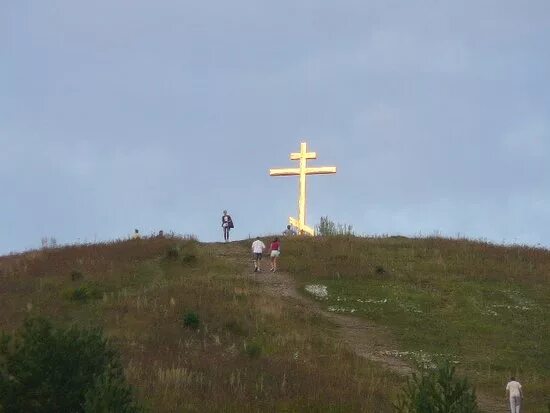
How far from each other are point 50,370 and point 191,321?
11.2m

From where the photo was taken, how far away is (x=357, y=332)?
26625 mm

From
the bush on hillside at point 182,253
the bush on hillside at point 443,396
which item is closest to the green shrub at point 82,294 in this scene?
the bush on hillside at point 182,253

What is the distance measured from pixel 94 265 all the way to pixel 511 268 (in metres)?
16.6

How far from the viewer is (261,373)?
18.7 metres

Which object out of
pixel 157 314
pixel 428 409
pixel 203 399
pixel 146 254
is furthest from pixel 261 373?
→ pixel 146 254

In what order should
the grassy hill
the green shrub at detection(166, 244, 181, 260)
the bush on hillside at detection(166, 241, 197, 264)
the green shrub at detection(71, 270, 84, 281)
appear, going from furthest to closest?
1. the green shrub at detection(166, 244, 181, 260)
2. the bush on hillside at detection(166, 241, 197, 264)
3. the green shrub at detection(71, 270, 84, 281)
4. the grassy hill

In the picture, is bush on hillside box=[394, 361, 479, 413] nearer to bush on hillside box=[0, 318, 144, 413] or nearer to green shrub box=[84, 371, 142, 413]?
green shrub box=[84, 371, 142, 413]

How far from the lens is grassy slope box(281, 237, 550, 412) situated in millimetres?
23938

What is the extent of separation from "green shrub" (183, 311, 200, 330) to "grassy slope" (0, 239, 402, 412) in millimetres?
209

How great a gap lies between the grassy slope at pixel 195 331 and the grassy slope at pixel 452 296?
267 cm

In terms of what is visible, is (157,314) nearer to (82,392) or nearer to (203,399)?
(203,399)

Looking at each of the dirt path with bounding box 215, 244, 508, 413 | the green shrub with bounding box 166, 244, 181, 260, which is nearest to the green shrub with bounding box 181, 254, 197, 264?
the green shrub with bounding box 166, 244, 181, 260

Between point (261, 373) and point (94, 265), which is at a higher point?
point (94, 265)

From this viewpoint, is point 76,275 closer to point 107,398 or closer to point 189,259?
point 189,259
